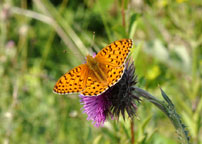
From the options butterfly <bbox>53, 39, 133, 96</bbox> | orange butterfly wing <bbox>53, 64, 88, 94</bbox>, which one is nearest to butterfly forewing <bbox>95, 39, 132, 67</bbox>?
butterfly <bbox>53, 39, 133, 96</bbox>

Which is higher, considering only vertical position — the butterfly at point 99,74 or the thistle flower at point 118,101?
the butterfly at point 99,74

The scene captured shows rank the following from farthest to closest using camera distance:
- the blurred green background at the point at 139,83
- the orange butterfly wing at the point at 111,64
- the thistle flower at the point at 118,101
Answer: the blurred green background at the point at 139,83 → the thistle flower at the point at 118,101 → the orange butterfly wing at the point at 111,64

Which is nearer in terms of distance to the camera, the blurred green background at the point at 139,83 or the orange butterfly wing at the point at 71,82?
the orange butterfly wing at the point at 71,82

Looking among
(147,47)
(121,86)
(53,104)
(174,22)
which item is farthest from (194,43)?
(53,104)

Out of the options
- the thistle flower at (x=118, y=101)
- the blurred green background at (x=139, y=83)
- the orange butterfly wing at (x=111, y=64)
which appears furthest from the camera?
the blurred green background at (x=139, y=83)

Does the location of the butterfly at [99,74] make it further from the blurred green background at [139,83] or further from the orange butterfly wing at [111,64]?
the blurred green background at [139,83]

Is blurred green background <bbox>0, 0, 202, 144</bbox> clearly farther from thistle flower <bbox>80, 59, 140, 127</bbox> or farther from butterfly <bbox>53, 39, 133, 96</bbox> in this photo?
butterfly <bbox>53, 39, 133, 96</bbox>

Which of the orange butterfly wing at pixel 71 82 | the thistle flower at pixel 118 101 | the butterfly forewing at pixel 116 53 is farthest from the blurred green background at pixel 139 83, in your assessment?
the orange butterfly wing at pixel 71 82

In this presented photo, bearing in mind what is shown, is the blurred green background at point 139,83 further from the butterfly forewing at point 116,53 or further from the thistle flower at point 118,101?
the butterfly forewing at point 116,53
